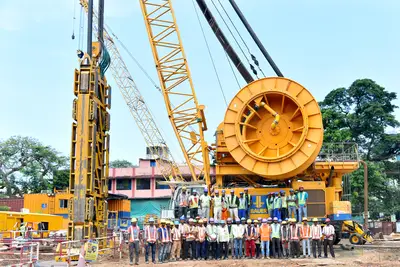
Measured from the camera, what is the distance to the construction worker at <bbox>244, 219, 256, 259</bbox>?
1805 centimetres

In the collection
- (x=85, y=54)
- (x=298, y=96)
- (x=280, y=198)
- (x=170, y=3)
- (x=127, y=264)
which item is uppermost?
(x=170, y=3)

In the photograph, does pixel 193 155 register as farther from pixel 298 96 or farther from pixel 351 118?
pixel 351 118

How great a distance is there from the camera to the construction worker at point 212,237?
17828 mm

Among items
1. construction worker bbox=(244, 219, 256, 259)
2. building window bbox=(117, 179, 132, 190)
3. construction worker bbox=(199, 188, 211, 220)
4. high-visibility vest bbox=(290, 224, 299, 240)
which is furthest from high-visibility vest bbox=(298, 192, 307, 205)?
building window bbox=(117, 179, 132, 190)

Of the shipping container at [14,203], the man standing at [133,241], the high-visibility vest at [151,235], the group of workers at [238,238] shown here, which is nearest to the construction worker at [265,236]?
the group of workers at [238,238]

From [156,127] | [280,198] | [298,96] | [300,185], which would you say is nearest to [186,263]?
[280,198]

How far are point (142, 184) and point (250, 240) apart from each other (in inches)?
1678

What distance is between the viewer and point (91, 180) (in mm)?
19766

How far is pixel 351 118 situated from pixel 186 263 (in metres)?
35.3

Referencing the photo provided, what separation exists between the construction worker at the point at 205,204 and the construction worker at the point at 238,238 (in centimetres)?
166

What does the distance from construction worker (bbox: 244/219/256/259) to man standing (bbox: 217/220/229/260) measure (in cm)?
79

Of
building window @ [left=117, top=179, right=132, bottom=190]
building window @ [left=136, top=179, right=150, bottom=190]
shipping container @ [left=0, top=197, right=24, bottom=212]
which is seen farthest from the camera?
building window @ [left=117, top=179, right=132, bottom=190]

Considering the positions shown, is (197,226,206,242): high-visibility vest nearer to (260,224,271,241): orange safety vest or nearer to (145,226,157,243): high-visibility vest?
(145,226,157,243): high-visibility vest

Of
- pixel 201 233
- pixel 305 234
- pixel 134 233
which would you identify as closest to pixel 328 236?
pixel 305 234
